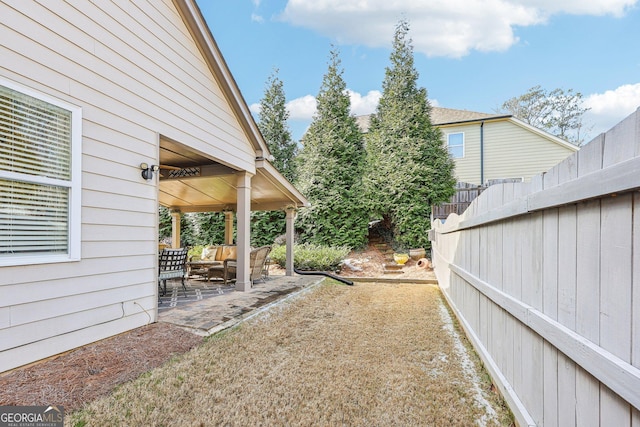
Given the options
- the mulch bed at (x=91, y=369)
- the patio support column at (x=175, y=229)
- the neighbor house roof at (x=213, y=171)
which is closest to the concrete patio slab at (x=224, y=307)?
the mulch bed at (x=91, y=369)

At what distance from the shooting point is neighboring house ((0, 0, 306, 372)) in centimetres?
291

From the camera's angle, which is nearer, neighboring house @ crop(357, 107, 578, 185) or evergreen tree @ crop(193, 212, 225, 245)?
evergreen tree @ crop(193, 212, 225, 245)

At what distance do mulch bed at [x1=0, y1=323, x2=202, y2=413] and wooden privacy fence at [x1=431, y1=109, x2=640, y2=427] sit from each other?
316 centimetres

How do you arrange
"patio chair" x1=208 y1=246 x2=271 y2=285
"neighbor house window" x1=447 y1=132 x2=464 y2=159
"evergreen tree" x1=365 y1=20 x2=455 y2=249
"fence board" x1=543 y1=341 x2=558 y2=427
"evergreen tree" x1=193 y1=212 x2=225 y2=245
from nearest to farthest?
"fence board" x1=543 y1=341 x2=558 y2=427
"patio chair" x1=208 y1=246 x2=271 y2=285
"evergreen tree" x1=365 y1=20 x2=455 y2=249
"evergreen tree" x1=193 y1=212 x2=225 y2=245
"neighbor house window" x1=447 y1=132 x2=464 y2=159

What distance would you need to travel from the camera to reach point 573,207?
157cm

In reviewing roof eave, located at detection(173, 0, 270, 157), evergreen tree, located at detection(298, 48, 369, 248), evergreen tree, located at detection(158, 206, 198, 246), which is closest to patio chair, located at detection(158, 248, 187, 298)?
roof eave, located at detection(173, 0, 270, 157)

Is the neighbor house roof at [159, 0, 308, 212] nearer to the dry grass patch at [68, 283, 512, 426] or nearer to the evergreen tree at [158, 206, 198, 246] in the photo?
the dry grass patch at [68, 283, 512, 426]

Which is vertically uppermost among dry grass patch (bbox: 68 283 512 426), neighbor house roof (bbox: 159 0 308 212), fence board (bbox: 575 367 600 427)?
neighbor house roof (bbox: 159 0 308 212)

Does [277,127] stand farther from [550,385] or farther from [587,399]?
[587,399]

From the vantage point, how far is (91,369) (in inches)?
118

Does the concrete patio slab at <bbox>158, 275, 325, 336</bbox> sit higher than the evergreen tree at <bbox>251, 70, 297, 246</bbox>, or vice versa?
the evergreen tree at <bbox>251, 70, 297, 246</bbox>

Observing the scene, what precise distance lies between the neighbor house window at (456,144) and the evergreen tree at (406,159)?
350cm

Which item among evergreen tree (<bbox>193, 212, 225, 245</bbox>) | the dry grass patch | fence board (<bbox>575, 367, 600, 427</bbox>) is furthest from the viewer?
evergreen tree (<bbox>193, 212, 225, 245</bbox>)

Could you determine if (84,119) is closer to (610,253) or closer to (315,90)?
(610,253)
